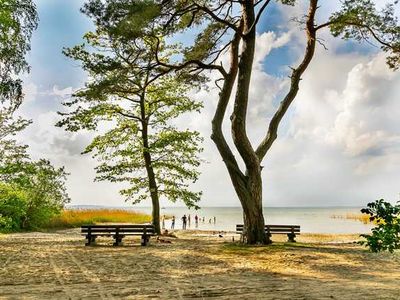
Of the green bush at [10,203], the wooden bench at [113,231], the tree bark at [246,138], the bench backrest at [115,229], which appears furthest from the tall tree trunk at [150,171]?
the tree bark at [246,138]

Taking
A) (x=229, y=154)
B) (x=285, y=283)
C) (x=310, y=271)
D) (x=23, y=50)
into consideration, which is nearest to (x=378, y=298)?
(x=285, y=283)

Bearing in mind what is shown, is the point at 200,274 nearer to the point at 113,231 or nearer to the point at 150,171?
the point at 113,231

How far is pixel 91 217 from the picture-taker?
120 feet

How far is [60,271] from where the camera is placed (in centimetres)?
1052

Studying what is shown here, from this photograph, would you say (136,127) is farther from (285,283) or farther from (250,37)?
(285,283)

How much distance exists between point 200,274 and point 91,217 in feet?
91.7

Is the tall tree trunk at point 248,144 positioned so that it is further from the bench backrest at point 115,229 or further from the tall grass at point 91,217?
the tall grass at point 91,217

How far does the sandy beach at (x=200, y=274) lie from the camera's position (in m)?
8.08

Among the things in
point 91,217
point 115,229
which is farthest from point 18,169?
point 91,217

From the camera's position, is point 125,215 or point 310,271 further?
point 125,215

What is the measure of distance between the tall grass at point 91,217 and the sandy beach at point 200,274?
59.7ft

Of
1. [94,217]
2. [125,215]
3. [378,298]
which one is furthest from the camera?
[125,215]

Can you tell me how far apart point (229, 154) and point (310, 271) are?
21.7 ft

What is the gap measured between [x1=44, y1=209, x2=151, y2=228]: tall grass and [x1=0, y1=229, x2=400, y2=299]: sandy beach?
59.7 feet
